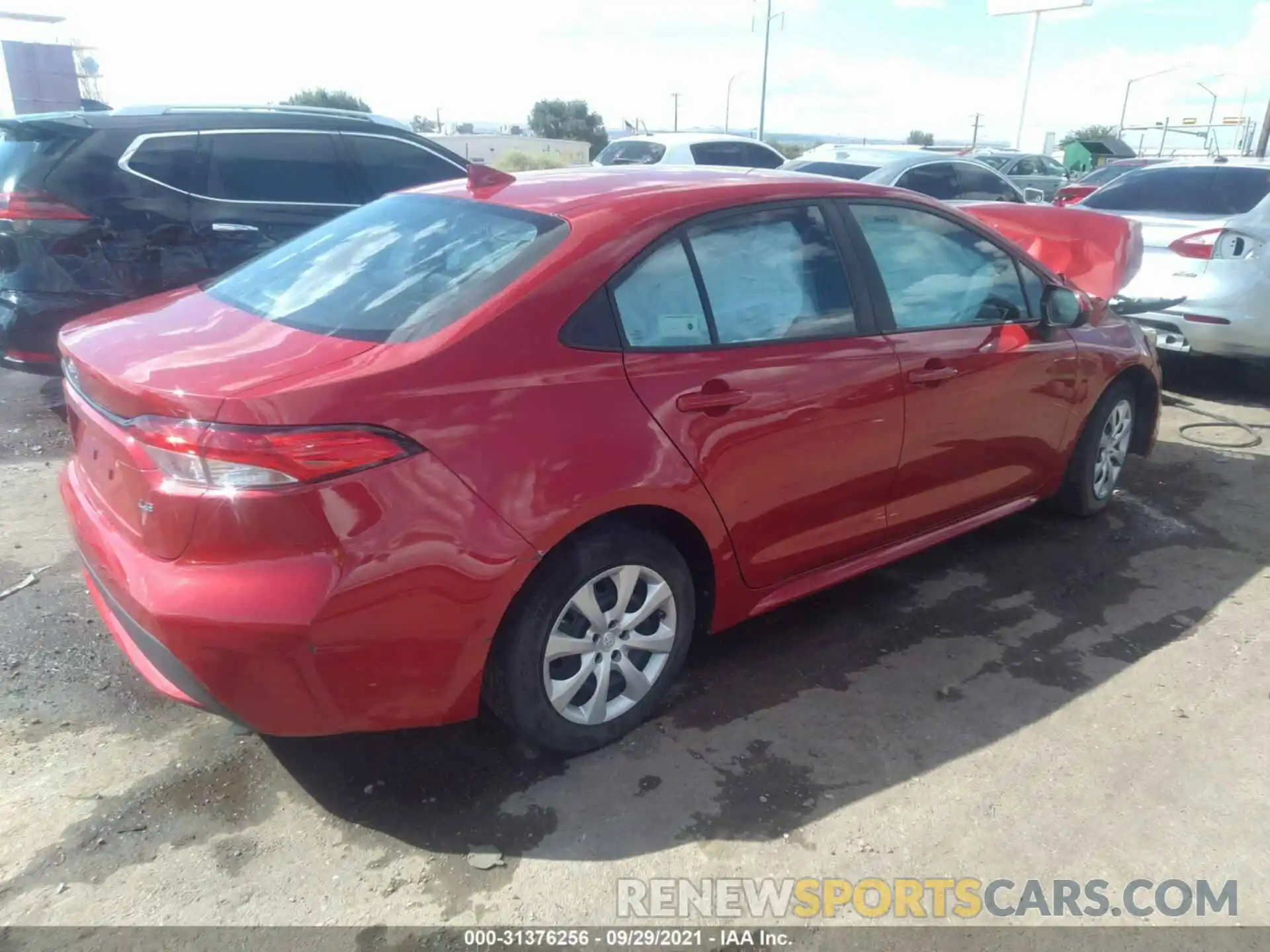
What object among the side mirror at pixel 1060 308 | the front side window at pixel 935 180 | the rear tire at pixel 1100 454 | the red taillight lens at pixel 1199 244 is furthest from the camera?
the front side window at pixel 935 180

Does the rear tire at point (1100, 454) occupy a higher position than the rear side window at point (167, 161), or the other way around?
the rear side window at point (167, 161)

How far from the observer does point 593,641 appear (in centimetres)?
272

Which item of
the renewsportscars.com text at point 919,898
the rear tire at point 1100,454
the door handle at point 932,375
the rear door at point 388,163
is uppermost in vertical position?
the rear door at point 388,163

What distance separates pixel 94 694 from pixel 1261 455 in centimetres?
621

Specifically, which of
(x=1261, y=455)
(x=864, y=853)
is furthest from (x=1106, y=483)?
(x=864, y=853)

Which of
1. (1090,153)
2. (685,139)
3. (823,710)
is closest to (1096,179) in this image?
(685,139)

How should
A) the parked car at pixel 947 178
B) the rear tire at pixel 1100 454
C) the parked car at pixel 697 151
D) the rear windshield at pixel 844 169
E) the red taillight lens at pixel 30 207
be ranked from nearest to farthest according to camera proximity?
1. the rear tire at pixel 1100 454
2. the red taillight lens at pixel 30 207
3. the parked car at pixel 947 178
4. the rear windshield at pixel 844 169
5. the parked car at pixel 697 151

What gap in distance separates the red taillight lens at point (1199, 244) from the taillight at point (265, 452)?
641cm

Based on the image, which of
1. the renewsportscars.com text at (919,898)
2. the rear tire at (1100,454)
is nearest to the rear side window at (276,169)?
the rear tire at (1100,454)

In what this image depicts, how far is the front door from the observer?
11.2 feet

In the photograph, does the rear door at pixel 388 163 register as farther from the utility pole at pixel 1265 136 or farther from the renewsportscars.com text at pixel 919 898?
the utility pole at pixel 1265 136

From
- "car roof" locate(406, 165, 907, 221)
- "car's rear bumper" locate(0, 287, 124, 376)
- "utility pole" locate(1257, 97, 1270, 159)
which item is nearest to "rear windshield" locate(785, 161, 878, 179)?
"car roof" locate(406, 165, 907, 221)

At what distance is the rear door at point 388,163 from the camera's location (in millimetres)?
6406

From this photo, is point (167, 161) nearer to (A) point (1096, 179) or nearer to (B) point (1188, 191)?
(B) point (1188, 191)
